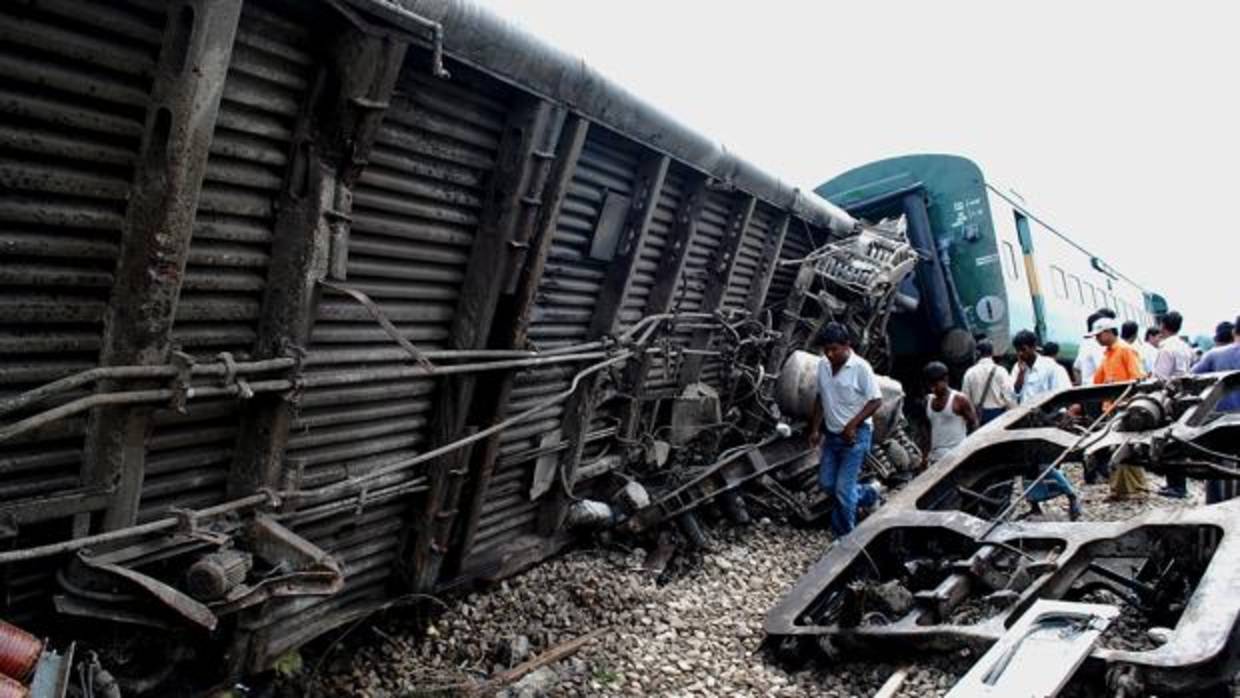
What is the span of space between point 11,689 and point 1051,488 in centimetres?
728

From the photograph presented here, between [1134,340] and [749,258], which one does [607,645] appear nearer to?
[749,258]

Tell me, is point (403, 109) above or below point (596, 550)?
above

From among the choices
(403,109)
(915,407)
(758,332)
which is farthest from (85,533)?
(915,407)

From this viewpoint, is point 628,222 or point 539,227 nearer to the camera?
point 539,227

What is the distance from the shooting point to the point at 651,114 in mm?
4586

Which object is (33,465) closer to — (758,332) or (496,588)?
(496,588)

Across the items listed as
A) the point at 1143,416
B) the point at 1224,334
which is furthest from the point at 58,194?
the point at 1224,334

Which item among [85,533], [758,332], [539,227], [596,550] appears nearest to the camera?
[85,533]

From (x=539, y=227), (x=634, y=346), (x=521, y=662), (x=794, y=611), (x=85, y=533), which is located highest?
(x=539, y=227)

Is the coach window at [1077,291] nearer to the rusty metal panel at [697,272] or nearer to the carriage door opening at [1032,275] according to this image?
the carriage door opening at [1032,275]

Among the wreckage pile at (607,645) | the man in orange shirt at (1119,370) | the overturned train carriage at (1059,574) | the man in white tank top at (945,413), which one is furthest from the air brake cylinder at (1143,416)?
the man in orange shirt at (1119,370)

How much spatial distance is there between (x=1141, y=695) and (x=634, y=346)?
333 cm

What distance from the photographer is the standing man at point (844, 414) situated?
20.9 ft

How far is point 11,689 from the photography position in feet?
6.14
